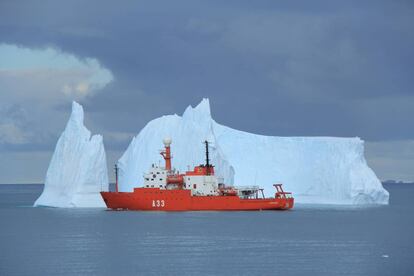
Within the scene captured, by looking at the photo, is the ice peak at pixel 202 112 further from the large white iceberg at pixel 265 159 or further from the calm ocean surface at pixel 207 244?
the calm ocean surface at pixel 207 244

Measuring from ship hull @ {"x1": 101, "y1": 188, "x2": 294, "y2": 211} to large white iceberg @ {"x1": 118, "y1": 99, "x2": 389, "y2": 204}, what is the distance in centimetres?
251

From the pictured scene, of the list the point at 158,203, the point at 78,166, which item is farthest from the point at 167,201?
the point at 78,166

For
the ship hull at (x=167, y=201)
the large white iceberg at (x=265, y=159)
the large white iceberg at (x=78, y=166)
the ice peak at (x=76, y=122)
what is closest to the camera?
the ship hull at (x=167, y=201)

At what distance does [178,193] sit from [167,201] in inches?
37.9

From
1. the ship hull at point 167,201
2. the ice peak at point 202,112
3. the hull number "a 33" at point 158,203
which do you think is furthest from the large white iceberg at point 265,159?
the hull number "a 33" at point 158,203

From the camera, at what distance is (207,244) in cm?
3117

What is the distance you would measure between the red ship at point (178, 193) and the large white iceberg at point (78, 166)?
0.89 meters

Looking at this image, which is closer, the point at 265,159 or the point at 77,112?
the point at 77,112

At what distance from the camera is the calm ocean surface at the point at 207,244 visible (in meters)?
25.2

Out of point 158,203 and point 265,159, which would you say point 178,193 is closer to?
point 158,203

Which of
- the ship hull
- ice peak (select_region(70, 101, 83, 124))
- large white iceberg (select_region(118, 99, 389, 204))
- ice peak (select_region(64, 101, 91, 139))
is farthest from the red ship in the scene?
ice peak (select_region(70, 101, 83, 124))

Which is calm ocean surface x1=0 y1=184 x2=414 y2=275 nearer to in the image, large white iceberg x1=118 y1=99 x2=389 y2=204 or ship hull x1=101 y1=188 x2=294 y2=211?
ship hull x1=101 y1=188 x2=294 y2=211

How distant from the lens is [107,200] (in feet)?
156

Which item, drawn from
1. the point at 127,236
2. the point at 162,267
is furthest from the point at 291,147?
the point at 162,267
